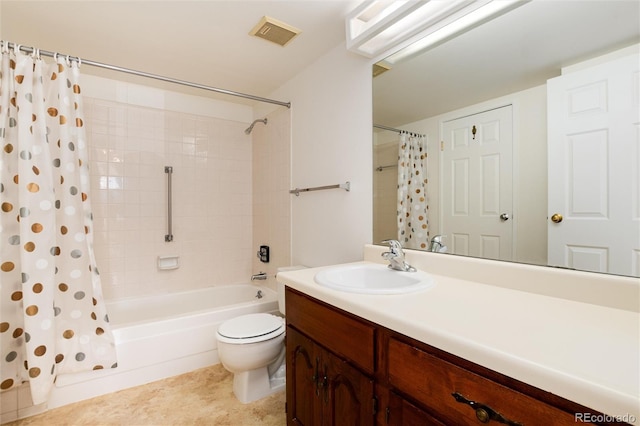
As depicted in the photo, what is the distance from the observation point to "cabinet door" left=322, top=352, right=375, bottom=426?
3.02ft

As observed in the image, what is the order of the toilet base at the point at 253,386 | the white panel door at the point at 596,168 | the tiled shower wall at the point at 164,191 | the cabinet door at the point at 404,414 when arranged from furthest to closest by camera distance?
the tiled shower wall at the point at 164,191
the toilet base at the point at 253,386
the white panel door at the point at 596,168
the cabinet door at the point at 404,414

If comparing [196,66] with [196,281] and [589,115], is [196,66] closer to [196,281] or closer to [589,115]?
[196,281]

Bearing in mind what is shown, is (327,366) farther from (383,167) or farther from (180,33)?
(180,33)

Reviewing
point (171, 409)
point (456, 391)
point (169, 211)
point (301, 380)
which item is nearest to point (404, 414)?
point (456, 391)

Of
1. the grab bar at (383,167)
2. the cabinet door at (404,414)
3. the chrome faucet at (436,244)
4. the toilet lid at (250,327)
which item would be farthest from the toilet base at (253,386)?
the grab bar at (383,167)

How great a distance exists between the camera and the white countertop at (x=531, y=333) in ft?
1.64

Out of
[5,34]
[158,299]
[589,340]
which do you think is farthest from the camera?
[158,299]

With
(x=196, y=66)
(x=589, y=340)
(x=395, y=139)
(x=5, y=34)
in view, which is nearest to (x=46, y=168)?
(x=5, y=34)

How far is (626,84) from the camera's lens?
853 mm

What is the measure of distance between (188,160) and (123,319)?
58.5 inches

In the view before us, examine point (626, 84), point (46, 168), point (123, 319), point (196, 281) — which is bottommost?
point (123, 319)

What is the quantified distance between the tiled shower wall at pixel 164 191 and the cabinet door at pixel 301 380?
6.02 feet

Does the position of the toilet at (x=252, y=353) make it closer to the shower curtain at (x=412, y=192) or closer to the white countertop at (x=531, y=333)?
the white countertop at (x=531, y=333)

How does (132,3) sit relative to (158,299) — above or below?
above
